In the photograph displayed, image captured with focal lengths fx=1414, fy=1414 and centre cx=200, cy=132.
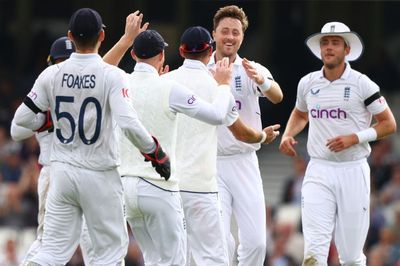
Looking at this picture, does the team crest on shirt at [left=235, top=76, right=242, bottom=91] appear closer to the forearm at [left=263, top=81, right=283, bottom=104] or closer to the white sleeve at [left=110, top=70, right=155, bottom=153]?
the forearm at [left=263, top=81, right=283, bottom=104]

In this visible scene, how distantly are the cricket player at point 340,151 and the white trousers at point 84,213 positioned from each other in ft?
8.37

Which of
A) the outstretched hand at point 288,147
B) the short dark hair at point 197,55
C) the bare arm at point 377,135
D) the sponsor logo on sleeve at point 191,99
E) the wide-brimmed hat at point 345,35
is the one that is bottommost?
the outstretched hand at point 288,147

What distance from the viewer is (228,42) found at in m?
13.0

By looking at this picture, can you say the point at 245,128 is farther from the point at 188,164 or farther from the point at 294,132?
the point at 294,132

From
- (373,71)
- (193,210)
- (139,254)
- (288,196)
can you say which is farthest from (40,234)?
(373,71)

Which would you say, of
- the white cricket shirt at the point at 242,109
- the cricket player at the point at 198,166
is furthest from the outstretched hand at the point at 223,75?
the white cricket shirt at the point at 242,109

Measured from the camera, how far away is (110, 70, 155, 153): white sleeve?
10.9m

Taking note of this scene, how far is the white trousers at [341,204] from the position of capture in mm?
13297

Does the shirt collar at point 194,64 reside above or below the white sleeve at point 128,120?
above

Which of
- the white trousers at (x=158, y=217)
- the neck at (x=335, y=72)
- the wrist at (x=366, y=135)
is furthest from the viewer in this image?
the neck at (x=335, y=72)

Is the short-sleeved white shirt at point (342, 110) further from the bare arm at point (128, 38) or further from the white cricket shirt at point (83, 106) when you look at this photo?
the white cricket shirt at point (83, 106)

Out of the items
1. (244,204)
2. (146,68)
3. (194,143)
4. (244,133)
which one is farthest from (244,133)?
(146,68)

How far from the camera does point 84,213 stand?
37.1ft

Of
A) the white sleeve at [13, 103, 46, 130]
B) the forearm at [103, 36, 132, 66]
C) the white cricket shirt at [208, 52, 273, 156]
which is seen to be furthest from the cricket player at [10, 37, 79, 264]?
the white cricket shirt at [208, 52, 273, 156]
